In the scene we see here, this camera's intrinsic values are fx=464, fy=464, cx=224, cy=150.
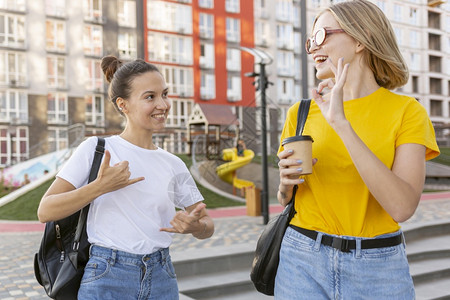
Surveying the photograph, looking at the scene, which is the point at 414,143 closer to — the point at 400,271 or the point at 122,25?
the point at 400,271

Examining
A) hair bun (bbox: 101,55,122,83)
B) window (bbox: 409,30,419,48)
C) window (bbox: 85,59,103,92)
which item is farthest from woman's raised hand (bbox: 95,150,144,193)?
window (bbox: 409,30,419,48)

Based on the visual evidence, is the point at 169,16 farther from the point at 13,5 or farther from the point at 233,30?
the point at 13,5

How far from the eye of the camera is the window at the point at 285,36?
3584 cm

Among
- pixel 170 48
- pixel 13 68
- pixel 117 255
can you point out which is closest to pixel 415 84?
pixel 170 48

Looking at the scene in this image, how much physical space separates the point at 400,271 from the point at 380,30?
2.92ft

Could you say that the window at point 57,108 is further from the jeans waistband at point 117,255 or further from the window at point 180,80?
the jeans waistband at point 117,255

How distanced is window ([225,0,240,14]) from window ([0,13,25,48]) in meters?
13.7

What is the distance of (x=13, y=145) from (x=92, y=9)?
9.81 m

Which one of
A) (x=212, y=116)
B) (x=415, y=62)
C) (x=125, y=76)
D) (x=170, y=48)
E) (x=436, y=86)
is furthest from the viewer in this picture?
(x=436, y=86)

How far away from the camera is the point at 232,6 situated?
3338 cm

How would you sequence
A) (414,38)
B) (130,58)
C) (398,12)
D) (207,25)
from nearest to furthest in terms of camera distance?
(130,58)
(207,25)
(398,12)
(414,38)

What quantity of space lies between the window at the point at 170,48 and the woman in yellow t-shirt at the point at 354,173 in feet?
95.6

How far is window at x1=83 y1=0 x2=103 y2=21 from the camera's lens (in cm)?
2889

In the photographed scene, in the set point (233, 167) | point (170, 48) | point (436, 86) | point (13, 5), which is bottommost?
point (233, 167)
